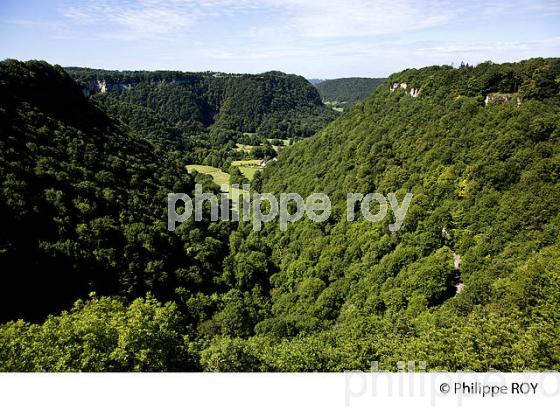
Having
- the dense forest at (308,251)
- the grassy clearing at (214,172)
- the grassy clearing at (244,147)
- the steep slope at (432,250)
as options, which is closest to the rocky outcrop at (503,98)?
the steep slope at (432,250)

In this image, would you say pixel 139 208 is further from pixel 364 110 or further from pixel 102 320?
pixel 364 110

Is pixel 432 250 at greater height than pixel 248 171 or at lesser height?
lesser

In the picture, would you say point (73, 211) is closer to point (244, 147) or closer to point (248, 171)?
point (248, 171)

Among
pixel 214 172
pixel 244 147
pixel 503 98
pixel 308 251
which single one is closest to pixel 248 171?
pixel 214 172

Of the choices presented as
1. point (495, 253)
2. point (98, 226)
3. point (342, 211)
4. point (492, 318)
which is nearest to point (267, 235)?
point (342, 211)

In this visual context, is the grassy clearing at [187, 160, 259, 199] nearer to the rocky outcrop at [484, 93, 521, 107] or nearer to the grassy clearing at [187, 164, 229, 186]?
the grassy clearing at [187, 164, 229, 186]

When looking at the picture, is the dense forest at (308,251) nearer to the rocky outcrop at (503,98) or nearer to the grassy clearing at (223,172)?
the rocky outcrop at (503,98)
